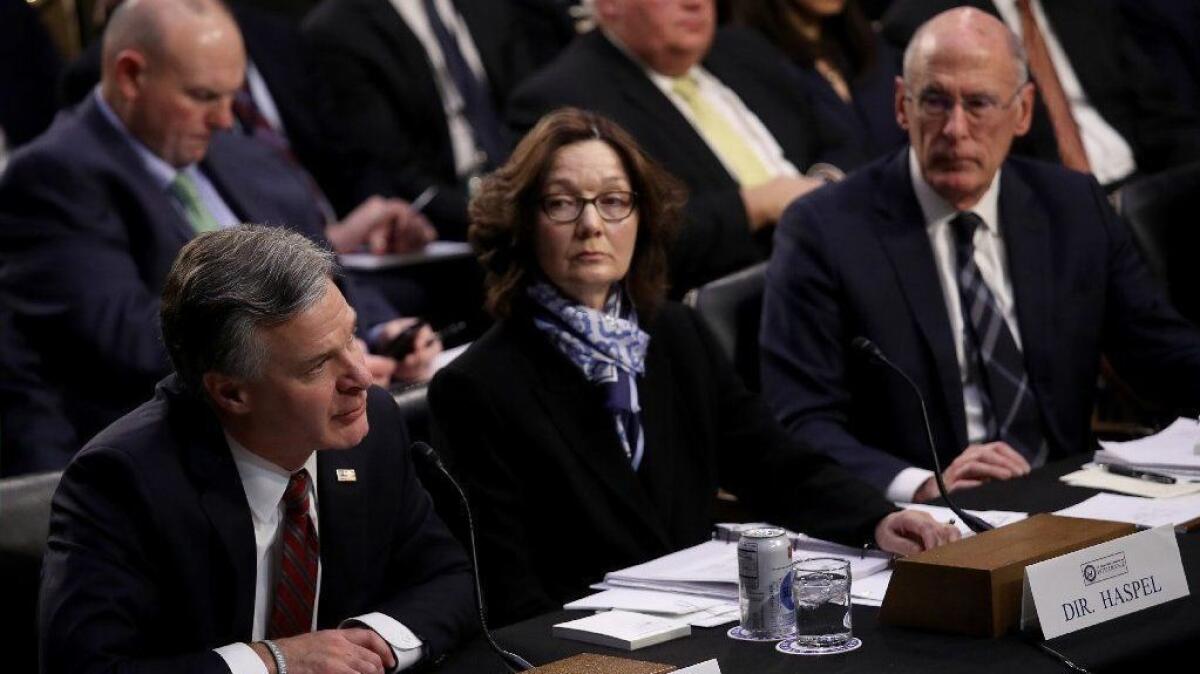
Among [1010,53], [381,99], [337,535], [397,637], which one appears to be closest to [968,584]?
[397,637]

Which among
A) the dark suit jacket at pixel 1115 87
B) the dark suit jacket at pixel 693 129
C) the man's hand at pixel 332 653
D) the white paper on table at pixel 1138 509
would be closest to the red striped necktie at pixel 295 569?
the man's hand at pixel 332 653

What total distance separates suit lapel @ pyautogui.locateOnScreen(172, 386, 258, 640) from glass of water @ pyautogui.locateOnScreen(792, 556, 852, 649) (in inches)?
28.9

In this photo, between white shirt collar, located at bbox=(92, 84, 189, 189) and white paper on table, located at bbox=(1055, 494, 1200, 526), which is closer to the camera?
white paper on table, located at bbox=(1055, 494, 1200, 526)

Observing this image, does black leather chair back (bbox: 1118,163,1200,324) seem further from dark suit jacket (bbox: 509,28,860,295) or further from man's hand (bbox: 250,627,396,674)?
man's hand (bbox: 250,627,396,674)

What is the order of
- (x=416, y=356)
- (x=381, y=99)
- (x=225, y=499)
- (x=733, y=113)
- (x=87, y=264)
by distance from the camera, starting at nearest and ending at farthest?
(x=225, y=499)
(x=87, y=264)
(x=416, y=356)
(x=733, y=113)
(x=381, y=99)

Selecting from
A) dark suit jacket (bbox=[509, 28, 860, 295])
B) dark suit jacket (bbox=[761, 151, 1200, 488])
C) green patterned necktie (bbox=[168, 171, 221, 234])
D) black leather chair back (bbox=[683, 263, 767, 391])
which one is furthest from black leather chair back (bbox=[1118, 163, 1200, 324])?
green patterned necktie (bbox=[168, 171, 221, 234])

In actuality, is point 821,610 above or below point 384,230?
below

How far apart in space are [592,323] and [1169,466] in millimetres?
1071

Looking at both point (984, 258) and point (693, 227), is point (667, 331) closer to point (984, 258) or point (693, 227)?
point (984, 258)

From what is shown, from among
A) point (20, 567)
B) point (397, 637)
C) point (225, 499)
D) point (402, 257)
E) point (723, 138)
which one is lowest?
point (397, 637)

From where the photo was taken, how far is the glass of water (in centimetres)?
235

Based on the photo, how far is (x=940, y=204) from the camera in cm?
394

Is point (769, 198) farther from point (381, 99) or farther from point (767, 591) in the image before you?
point (767, 591)

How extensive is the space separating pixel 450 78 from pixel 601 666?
395cm
